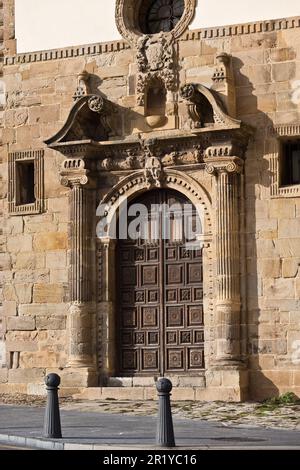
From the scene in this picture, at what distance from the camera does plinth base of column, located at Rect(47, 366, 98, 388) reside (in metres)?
21.5

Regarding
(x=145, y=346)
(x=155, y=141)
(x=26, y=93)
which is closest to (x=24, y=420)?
(x=145, y=346)

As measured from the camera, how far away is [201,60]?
A: 850 inches

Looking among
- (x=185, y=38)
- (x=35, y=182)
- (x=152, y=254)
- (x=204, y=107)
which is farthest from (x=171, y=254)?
(x=185, y=38)

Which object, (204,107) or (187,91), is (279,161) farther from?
(187,91)

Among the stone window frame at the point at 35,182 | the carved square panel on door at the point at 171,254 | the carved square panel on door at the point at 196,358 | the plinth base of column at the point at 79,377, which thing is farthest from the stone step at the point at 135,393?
the stone window frame at the point at 35,182

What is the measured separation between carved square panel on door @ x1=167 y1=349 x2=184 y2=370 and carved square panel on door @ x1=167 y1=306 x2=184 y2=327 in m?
0.48

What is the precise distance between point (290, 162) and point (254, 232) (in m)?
1.38

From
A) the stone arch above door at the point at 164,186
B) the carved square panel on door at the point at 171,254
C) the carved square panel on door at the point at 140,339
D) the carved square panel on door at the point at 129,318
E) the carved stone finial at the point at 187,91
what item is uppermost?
the carved stone finial at the point at 187,91

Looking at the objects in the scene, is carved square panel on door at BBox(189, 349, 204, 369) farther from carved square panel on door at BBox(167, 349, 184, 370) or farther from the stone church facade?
carved square panel on door at BBox(167, 349, 184, 370)

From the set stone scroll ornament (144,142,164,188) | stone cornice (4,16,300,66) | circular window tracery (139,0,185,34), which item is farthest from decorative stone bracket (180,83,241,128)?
circular window tracery (139,0,185,34)

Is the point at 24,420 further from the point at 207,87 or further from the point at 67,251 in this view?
the point at 207,87

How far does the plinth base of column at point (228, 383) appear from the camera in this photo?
796 inches

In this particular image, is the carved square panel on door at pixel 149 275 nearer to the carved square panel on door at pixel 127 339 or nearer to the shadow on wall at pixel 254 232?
the carved square panel on door at pixel 127 339

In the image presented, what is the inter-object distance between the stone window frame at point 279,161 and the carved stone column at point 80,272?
3.46m
